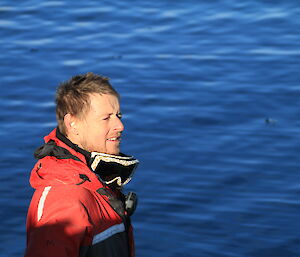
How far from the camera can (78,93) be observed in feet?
13.2

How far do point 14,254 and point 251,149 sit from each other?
322cm

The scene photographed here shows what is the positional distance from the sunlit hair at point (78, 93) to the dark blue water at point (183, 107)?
153 inches

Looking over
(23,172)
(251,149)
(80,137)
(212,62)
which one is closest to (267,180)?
(251,149)

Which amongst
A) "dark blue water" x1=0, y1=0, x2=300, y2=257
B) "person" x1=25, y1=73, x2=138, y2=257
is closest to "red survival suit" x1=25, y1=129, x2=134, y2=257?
"person" x1=25, y1=73, x2=138, y2=257

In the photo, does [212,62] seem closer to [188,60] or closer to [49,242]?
[188,60]

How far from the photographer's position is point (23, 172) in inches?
368

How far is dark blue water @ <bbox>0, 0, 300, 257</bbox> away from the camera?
8211mm

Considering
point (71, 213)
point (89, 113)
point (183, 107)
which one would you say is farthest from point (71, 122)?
point (183, 107)

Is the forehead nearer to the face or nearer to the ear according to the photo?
the face

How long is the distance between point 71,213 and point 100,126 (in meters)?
0.51

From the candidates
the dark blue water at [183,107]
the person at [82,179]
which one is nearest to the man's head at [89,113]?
the person at [82,179]

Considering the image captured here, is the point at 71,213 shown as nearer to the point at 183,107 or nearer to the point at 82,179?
the point at 82,179

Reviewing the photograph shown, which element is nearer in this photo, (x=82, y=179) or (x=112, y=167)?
(x=82, y=179)

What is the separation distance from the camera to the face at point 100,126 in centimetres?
401
